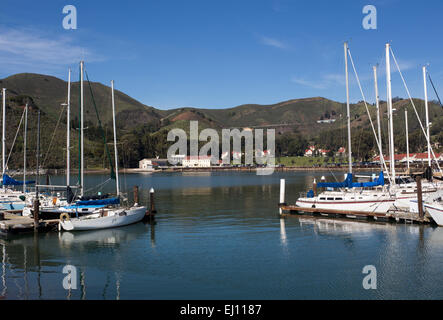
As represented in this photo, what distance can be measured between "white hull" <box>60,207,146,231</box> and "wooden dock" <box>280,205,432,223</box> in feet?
50.0

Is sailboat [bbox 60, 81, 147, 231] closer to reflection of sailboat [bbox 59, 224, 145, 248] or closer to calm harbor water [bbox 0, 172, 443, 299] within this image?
reflection of sailboat [bbox 59, 224, 145, 248]

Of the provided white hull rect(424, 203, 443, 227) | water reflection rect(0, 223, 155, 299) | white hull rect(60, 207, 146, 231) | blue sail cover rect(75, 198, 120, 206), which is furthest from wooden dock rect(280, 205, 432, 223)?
blue sail cover rect(75, 198, 120, 206)

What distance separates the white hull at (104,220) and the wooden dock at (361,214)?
50.0 feet

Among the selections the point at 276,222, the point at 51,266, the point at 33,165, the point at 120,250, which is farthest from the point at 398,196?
the point at 33,165

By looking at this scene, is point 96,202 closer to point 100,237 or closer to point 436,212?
point 100,237

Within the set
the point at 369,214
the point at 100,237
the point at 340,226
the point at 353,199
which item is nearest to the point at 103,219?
the point at 100,237

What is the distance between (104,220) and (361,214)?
76.2ft

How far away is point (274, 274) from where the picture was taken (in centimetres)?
2212

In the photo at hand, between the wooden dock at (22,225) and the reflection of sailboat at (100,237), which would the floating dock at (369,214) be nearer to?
the reflection of sailboat at (100,237)

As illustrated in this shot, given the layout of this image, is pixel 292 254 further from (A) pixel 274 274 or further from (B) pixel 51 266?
(B) pixel 51 266

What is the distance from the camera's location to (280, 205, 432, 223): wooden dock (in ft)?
113

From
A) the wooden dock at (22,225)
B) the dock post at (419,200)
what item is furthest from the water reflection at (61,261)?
the dock post at (419,200)
